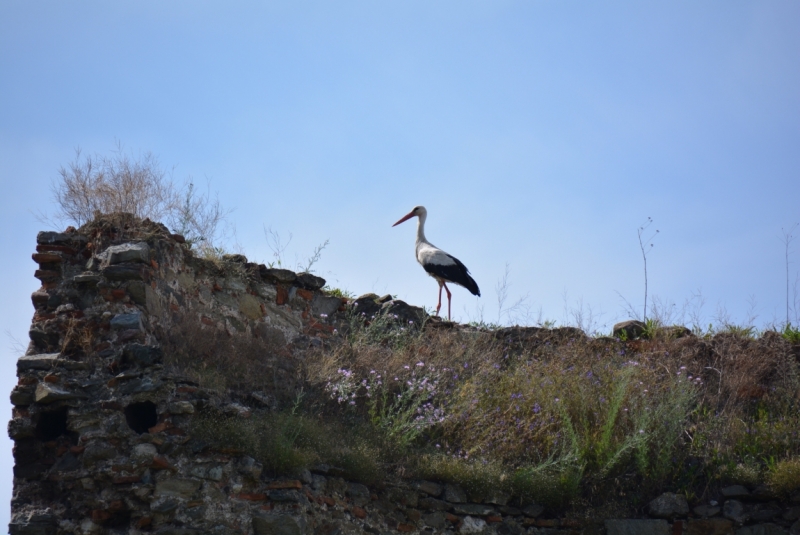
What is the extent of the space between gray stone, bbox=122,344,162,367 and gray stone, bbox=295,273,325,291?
3.00 m

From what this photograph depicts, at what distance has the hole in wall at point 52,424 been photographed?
20.8ft

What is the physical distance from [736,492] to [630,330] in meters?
3.05

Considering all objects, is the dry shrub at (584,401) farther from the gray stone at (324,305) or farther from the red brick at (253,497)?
the red brick at (253,497)

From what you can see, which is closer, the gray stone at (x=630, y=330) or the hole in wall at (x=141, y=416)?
the hole in wall at (x=141, y=416)

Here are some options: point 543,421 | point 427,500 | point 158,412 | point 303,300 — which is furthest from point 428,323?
Result: point 158,412

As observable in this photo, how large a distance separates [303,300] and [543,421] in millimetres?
3128

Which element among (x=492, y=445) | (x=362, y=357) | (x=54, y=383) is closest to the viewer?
Answer: (x=54, y=383)

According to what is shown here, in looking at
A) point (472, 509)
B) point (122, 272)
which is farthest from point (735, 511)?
point (122, 272)

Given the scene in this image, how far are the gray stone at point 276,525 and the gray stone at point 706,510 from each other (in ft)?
11.8

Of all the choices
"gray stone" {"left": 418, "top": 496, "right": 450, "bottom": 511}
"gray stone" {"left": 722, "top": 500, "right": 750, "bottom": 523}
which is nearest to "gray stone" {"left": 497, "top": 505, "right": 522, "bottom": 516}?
"gray stone" {"left": 418, "top": 496, "right": 450, "bottom": 511}

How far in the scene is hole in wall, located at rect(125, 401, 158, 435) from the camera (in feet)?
20.6

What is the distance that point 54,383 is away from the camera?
6348 mm

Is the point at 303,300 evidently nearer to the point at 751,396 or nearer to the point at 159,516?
the point at 159,516

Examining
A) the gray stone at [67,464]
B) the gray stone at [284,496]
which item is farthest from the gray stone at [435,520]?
the gray stone at [67,464]
